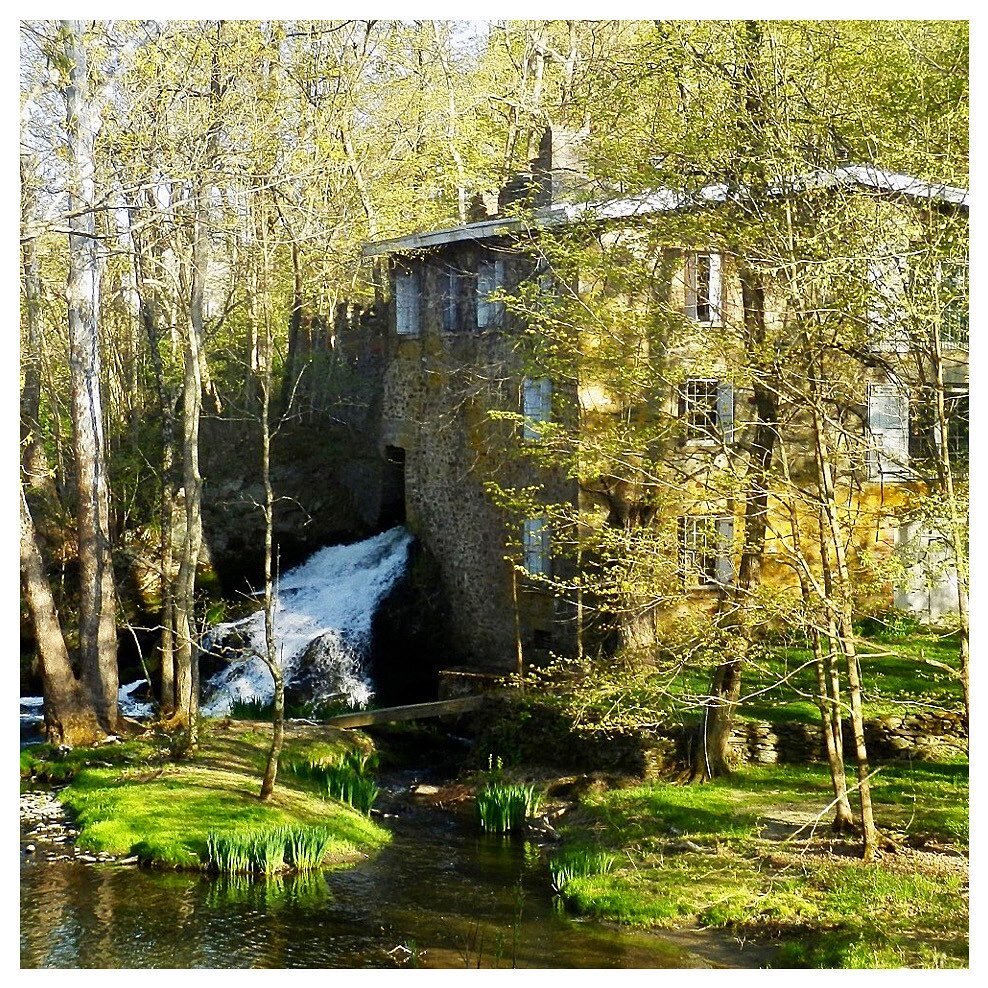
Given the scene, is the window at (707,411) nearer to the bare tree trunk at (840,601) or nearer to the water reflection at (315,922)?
the bare tree trunk at (840,601)

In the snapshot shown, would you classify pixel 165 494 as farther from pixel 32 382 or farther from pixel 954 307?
pixel 954 307

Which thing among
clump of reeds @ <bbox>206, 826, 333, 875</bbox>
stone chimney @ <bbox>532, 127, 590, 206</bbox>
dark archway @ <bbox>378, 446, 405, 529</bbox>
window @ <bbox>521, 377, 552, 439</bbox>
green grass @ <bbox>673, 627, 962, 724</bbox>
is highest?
stone chimney @ <bbox>532, 127, 590, 206</bbox>

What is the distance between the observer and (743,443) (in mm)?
8664

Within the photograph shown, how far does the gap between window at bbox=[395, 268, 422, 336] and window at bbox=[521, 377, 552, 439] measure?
239 cm

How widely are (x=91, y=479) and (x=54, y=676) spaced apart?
5.70 ft

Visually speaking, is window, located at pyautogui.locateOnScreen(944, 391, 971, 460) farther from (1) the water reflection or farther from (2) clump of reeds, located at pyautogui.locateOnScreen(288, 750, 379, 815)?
(2) clump of reeds, located at pyautogui.locateOnScreen(288, 750, 379, 815)

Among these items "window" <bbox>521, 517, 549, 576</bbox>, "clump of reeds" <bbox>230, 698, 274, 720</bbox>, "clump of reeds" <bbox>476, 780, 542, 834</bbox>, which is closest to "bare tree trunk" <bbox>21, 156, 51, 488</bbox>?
"clump of reeds" <bbox>230, 698, 274, 720</bbox>

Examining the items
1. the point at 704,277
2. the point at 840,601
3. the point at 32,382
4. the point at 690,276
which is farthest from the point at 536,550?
the point at 840,601

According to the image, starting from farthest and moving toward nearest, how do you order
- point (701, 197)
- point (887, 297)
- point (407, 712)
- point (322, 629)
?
point (322, 629), point (407, 712), point (701, 197), point (887, 297)

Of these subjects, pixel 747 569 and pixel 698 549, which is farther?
pixel 747 569

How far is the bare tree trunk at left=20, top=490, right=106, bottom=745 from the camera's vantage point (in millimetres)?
10906

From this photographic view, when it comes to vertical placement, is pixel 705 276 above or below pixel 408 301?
below

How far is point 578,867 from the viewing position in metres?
8.55

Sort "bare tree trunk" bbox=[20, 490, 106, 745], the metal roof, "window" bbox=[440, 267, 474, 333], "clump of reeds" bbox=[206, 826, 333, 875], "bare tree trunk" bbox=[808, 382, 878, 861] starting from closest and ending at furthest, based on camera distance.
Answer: the metal roof, "bare tree trunk" bbox=[808, 382, 878, 861], "clump of reeds" bbox=[206, 826, 333, 875], "bare tree trunk" bbox=[20, 490, 106, 745], "window" bbox=[440, 267, 474, 333]
